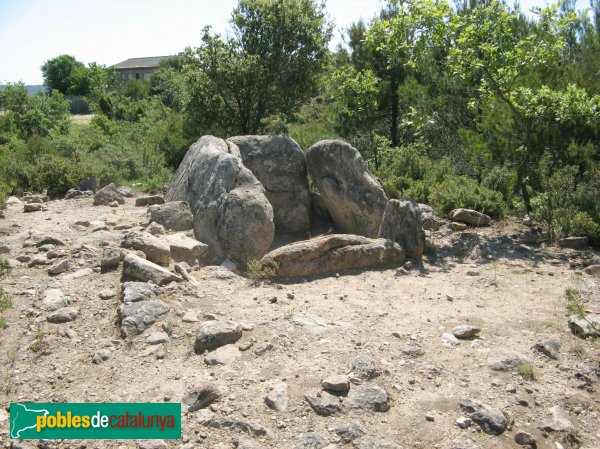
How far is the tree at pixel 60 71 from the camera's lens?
50000 millimetres

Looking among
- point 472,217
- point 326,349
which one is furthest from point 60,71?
point 326,349

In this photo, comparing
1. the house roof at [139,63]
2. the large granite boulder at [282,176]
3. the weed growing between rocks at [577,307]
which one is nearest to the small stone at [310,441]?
the weed growing between rocks at [577,307]

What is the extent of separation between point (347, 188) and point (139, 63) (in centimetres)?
5997

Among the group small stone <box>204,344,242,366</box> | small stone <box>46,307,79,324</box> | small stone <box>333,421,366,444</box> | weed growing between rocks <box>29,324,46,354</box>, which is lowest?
small stone <box>333,421,366,444</box>

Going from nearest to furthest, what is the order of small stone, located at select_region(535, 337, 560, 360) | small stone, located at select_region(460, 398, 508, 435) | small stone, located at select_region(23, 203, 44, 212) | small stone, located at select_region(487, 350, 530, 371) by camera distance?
1. small stone, located at select_region(460, 398, 508, 435)
2. small stone, located at select_region(487, 350, 530, 371)
3. small stone, located at select_region(535, 337, 560, 360)
4. small stone, located at select_region(23, 203, 44, 212)

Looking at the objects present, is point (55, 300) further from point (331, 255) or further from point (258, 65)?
point (258, 65)

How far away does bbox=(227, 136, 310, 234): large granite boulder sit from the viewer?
9117mm

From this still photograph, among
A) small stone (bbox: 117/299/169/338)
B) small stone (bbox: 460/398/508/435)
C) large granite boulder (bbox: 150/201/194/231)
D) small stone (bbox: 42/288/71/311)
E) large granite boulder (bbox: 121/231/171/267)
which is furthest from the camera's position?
large granite boulder (bbox: 150/201/194/231)

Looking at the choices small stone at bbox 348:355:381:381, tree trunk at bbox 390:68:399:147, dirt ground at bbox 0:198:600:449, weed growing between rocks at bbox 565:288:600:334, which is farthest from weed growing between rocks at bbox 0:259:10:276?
tree trunk at bbox 390:68:399:147

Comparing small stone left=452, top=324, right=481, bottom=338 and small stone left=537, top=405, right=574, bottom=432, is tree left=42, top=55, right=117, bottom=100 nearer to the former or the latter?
small stone left=452, top=324, right=481, bottom=338

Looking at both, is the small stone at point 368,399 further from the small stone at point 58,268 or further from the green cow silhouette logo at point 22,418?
the small stone at point 58,268

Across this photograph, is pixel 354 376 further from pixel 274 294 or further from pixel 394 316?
pixel 274 294

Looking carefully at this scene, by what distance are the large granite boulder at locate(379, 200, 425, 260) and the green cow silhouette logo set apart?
479 centimetres

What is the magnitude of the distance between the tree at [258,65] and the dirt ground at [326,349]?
24.3 ft
